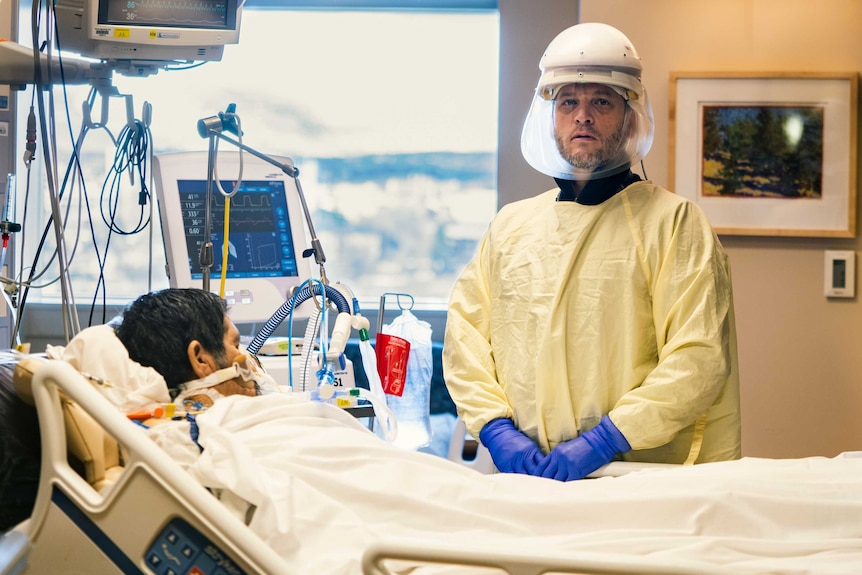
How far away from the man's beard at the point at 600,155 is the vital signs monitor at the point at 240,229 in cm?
111

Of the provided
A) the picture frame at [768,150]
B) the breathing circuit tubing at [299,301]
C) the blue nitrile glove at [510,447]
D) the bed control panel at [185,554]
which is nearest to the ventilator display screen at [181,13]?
the breathing circuit tubing at [299,301]

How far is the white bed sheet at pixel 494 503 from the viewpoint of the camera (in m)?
1.43

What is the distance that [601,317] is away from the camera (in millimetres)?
2102

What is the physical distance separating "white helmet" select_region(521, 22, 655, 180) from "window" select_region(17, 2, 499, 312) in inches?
84.6

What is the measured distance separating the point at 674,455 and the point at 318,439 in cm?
91

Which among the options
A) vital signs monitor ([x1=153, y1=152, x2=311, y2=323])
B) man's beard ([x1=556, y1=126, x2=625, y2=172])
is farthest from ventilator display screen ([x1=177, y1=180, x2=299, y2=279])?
man's beard ([x1=556, y1=126, x2=625, y2=172])

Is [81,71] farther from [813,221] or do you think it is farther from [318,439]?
[813,221]

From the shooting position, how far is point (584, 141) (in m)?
Result: 2.16

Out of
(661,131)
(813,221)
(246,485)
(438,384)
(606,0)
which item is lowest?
(438,384)

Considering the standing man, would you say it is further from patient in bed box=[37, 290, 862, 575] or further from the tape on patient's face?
the tape on patient's face

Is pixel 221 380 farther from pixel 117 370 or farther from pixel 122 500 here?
pixel 122 500

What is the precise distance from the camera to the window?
445cm

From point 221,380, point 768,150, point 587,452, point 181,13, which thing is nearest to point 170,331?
point 221,380

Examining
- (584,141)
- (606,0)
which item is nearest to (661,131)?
(606,0)
